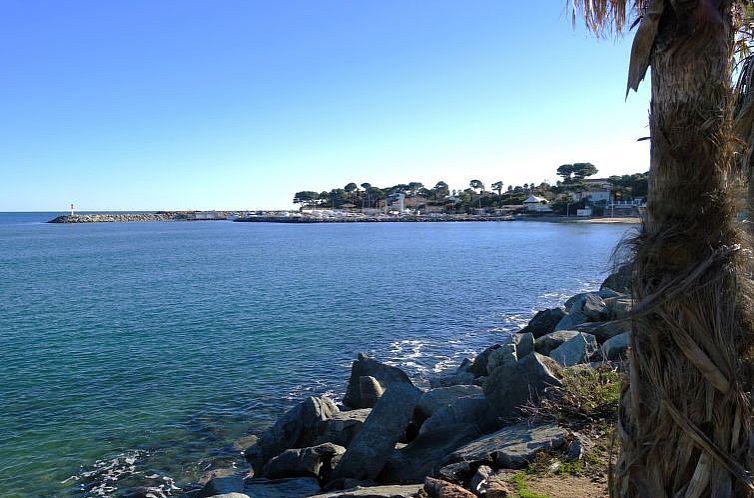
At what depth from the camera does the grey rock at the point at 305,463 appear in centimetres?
809

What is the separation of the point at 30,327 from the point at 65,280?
15.0 metres

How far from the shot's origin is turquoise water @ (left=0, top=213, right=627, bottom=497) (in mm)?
11000

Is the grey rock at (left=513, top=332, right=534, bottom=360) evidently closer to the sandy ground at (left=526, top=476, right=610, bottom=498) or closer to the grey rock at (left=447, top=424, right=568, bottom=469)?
the grey rock at (left=447, top=424, right=568, bottom=469)

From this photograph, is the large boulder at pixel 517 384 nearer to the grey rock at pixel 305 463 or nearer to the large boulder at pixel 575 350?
the grey rock at pixel 305 463

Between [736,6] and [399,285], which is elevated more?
Result: [736,6]

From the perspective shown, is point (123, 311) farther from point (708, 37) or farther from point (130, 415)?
point (708, 37)

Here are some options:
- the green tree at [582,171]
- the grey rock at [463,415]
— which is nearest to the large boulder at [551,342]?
the grey rock at [463,415]

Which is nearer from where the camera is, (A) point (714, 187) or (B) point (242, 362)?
(A) point (714, 187)

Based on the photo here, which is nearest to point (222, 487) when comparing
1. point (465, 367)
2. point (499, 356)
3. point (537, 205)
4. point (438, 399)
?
point (438, 399)

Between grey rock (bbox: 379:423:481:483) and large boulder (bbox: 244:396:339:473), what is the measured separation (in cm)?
239

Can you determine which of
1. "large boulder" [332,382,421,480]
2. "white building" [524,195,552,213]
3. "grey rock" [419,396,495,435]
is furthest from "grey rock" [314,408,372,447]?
"white building" [524,195,552,213]

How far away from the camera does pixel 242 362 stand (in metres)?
16.7

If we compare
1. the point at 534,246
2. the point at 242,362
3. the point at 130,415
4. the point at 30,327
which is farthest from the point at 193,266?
the point at 534,246

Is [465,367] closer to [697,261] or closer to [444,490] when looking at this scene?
[444,490]
